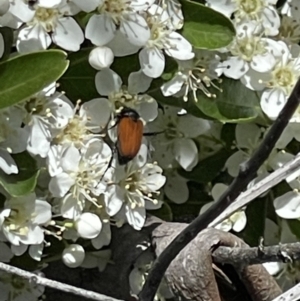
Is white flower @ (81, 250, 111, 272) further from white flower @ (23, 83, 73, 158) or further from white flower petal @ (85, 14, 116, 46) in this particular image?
white flower petal @ (85, 14, 116, 46)

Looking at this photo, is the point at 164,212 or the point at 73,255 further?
the point at 164,212

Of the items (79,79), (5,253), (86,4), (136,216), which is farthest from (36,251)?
(86,4)

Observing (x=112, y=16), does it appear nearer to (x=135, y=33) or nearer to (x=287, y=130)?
(x=135, y=33)

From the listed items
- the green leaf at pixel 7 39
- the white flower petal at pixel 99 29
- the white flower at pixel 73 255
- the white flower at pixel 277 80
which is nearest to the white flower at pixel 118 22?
the white flower petal at pixel 99 29

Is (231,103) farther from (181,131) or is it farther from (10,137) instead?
(10,137)

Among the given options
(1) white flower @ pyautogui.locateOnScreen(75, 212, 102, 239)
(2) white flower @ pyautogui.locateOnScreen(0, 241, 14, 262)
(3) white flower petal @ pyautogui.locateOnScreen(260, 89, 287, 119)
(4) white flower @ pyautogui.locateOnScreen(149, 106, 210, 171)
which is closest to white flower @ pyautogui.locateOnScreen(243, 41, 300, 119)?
(3) white flower petal @ pyautogui.locateOnScreen(260, 89, 287, 119)

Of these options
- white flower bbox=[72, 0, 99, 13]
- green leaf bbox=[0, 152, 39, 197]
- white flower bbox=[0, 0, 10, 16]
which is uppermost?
white flower bbox=[0, 0, 10, 16]
